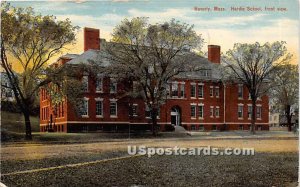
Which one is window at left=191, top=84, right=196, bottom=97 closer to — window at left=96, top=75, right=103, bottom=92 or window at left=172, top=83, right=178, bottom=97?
window at left=172, top=83, right=178, bottom=97

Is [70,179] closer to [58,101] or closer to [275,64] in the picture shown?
[58,101]

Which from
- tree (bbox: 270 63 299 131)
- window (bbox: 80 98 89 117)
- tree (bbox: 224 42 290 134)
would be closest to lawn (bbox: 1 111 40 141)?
window (bbox: 80 98 89 117)

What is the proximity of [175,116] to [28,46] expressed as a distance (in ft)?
7.86

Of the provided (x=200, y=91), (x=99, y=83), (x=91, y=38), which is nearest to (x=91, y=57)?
(x=91, y=38)

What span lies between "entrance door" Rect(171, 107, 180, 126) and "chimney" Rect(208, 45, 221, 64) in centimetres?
90

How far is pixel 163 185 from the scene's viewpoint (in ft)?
27.5

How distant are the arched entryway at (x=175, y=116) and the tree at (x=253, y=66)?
38.0 inches

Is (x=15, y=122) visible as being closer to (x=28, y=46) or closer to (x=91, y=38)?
(x=28, y=46)

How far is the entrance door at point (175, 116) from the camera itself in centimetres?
882

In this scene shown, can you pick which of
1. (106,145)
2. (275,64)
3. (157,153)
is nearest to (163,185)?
(157,153)

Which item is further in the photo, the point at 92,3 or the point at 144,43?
the point at 144,43

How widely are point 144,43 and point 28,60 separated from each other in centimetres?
173

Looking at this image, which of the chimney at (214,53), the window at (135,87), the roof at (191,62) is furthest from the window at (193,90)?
the window at (135,87)

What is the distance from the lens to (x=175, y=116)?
8820 millimetres
